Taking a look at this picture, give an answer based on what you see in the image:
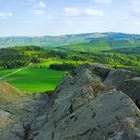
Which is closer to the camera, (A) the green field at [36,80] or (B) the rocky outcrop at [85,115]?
(B) the rocky outcrop at [85,115]

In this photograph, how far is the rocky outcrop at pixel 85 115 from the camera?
2364 cm

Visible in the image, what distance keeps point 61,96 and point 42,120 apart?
4.20 m

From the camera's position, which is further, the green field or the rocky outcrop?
the green field

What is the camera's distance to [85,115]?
2817cm

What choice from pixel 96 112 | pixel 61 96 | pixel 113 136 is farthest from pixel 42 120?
pixel 113 136

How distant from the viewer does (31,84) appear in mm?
158750

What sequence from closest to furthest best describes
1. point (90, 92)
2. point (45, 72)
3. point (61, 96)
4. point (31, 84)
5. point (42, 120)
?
point (90, 92), point (42, 120), point (61, 96), point (31, 84), point (45, 72)

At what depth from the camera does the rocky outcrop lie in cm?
2364

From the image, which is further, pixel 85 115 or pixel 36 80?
pixel 36 80

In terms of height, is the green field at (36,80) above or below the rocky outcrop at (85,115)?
below

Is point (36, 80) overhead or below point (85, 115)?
below

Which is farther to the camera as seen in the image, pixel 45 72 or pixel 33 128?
pixel 45 72

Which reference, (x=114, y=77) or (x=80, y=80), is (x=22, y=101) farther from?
(x=114, y=77)

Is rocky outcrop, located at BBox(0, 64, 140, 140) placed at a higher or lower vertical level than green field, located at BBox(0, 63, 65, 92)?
higher
